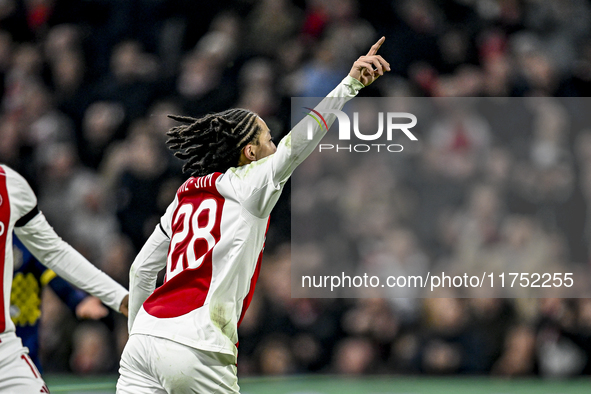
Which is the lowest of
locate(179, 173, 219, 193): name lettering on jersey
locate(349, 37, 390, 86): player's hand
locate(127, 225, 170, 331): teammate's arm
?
locate(127, 225, 170, 331): teammate's arm

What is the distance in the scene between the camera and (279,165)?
228 cm

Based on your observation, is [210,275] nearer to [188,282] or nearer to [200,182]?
[188,282]

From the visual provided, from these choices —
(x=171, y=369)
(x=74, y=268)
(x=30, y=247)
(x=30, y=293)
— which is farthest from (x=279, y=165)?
(x=30, y=293)

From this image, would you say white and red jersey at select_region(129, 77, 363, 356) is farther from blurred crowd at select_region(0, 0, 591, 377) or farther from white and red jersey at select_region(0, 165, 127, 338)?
blurred crowd at select_region(0, 0, 591, 377)

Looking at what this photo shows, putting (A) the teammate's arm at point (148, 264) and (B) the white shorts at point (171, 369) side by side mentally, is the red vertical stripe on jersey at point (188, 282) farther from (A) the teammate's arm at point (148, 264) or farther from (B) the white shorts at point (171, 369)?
(A) the teammate's arm at point (148, 264)

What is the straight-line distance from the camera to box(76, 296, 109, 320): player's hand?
3.23 metres

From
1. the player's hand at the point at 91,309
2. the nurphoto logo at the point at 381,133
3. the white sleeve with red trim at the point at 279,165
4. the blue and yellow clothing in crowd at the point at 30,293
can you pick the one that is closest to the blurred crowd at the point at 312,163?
the nurphoto logo at the point at 381,133

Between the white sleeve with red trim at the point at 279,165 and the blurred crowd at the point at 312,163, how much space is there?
3.12 meters

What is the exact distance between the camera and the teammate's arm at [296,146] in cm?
225

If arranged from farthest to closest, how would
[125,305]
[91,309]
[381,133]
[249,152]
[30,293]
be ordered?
[381,133], [30,293], [91,309], [125,305], [249,152]

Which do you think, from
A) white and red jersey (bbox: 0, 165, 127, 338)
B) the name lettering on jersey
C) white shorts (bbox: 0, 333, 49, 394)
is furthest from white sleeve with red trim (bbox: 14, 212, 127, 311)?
the name lettering on jersey

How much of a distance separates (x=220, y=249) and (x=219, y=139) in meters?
0.47

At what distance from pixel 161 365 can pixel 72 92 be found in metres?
5.24

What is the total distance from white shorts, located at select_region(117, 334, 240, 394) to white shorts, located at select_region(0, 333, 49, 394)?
0.52m
